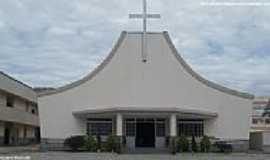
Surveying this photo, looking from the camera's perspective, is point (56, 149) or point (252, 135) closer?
point (56, 149)

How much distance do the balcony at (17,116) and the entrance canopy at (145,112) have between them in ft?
37.4

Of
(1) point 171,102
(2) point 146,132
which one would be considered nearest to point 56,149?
(2) point 146,132

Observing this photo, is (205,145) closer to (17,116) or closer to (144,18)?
(144,18)

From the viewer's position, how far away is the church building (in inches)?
1533

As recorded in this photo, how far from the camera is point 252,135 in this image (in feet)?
145

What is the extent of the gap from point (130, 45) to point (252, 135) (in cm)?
1410

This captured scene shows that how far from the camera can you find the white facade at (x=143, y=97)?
1533 inches

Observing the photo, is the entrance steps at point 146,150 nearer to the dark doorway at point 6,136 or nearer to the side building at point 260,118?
the dark doorway at point 6,136

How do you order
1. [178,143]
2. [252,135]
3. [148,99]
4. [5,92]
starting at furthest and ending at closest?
[5,92]
[252,135]
[148,99]
[178,143]

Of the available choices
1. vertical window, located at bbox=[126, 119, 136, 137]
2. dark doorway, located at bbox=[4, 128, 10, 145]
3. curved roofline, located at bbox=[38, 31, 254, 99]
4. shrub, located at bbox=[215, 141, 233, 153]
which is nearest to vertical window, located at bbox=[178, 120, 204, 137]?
shrub, located at bbox=[215, 141, 233, 153]

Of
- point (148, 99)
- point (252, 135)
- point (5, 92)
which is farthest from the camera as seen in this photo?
point (5, 92)

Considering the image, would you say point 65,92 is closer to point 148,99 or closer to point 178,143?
point 148,99

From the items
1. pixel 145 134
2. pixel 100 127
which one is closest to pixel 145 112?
pixel 145 134

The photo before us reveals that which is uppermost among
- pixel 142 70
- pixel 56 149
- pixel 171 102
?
pixel 142 70
